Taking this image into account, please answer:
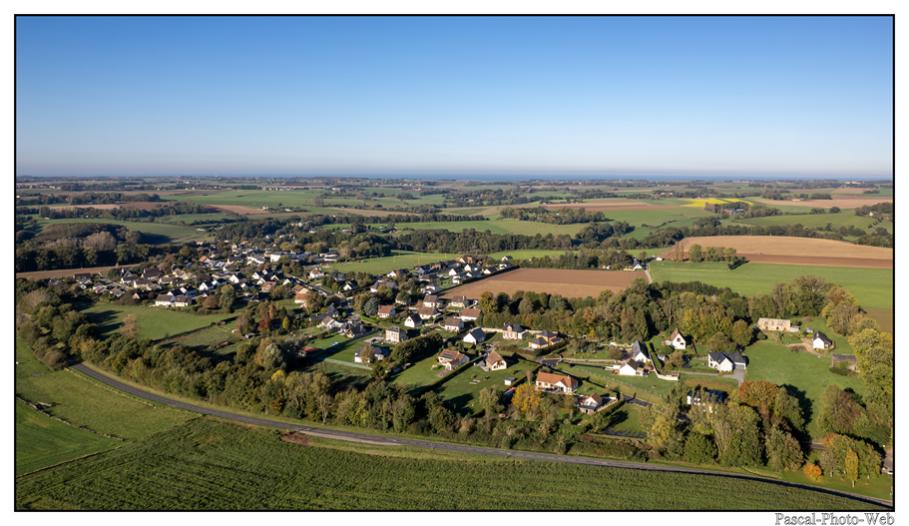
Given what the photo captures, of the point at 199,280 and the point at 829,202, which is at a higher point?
the point at 829,202

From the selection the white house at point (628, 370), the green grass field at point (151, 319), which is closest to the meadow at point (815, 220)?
the white house at point (628, 370)

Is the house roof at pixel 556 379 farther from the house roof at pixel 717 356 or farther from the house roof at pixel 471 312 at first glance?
the house roof at pixel 471 312

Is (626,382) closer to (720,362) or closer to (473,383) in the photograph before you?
(720,362)

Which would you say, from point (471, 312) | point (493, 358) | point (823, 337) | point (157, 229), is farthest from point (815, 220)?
point (157, 229)

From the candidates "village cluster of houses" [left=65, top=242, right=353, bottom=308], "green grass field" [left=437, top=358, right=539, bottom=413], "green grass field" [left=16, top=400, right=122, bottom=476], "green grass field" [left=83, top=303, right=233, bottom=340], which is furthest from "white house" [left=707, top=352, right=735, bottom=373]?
"green grass field" [left=83, top=303, right=233, bottom=340]

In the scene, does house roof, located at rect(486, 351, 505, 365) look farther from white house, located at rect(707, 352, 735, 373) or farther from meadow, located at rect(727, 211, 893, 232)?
meadow, located at rect(727, 211, 893, 232)

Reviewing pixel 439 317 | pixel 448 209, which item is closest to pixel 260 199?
pixel 448 209
